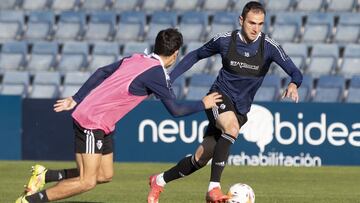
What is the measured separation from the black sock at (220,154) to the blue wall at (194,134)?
26.2 feet

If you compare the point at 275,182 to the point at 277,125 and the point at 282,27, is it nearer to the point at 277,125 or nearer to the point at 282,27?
the point at 277,125

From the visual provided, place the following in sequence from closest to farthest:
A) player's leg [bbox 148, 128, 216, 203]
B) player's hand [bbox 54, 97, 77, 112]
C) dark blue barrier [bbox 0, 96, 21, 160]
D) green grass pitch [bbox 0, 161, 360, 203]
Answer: player's hand [bbox 54, 97, 77, 112], player's leg [bbox 148, 128, 216, 203], green grass pitch [bbox 0, 161, 360, 203], dark blue barrier [bbox 0, 96, 21, 160]

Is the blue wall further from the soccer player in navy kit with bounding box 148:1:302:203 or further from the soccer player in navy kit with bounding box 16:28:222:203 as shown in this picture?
the soccer player in navy kit with bounding box 16:28:222:203

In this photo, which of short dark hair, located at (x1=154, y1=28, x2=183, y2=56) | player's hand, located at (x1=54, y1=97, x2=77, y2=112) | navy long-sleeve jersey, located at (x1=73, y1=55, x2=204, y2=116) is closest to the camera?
navy long-sleeve jersey, located at (x1=73, y1=55, x2=204, y2=116)

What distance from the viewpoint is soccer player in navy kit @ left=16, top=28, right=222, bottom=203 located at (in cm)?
983

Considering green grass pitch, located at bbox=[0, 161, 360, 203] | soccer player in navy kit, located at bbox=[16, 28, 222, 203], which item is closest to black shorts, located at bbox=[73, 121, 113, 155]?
soccer player in navy kit, located at bbox=[16, 28, 222, 203]

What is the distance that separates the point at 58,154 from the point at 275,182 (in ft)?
18.1

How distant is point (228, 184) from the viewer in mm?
14969

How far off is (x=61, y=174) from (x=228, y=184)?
4.34m

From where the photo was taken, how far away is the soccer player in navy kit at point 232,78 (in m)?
11.3

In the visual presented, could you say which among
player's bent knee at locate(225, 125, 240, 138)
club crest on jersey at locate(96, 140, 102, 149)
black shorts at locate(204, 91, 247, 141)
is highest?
black shorts at locate(204, 91, 247, 141)

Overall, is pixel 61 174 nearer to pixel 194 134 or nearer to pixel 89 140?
pixel 89 140

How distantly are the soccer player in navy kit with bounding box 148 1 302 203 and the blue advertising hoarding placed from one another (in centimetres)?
761

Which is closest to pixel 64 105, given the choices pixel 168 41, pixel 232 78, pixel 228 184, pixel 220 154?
pixel 168 41
